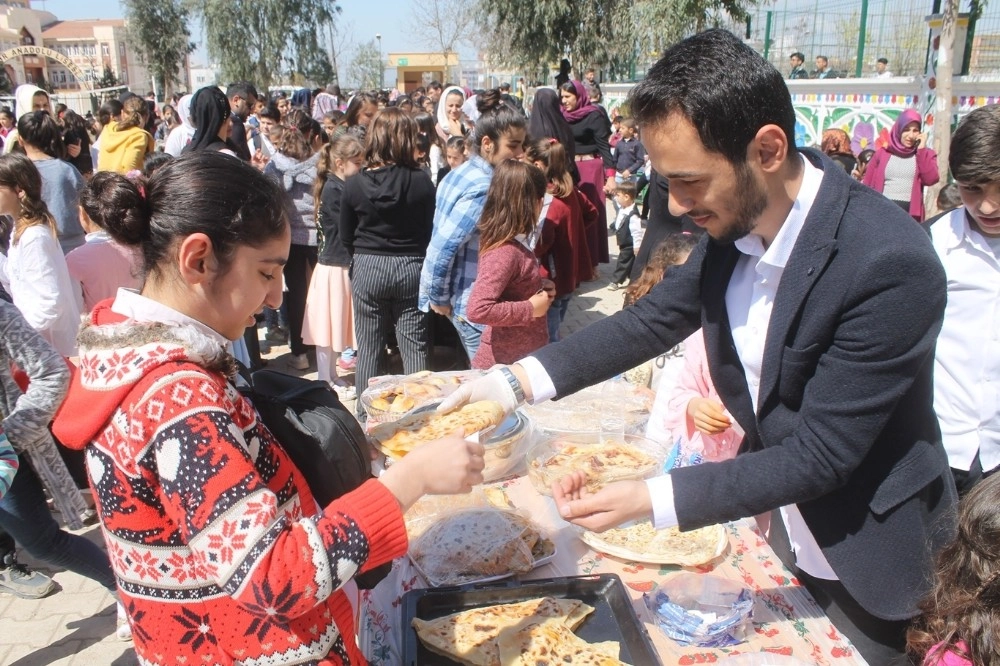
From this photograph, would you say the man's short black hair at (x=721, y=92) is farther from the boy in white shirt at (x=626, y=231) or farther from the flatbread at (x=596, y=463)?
the boy in white shirt at (x=626, y=231)

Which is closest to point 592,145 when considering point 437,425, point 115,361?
point 437,425

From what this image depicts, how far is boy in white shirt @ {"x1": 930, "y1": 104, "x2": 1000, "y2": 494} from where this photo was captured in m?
2.23

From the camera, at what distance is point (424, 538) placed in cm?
190

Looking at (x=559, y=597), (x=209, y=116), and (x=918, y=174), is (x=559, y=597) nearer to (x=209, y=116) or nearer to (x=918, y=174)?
(x=209, y=116)

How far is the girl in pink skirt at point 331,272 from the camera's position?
16.7 feet

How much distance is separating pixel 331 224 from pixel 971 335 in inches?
158

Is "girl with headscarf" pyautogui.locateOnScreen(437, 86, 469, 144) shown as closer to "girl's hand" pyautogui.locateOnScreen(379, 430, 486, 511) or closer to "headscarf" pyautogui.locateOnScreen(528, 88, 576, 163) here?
"headscarf" pyautogui.locateOnScreen(528, 88, 576, 163)

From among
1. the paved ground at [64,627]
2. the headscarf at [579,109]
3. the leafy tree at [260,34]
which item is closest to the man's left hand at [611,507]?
the paved ground at [64,627]

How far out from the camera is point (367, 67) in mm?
53000

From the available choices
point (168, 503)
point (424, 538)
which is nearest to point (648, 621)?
point (424, 538)

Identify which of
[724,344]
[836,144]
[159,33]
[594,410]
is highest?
[159,33]

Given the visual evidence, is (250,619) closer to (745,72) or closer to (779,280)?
(779,280)

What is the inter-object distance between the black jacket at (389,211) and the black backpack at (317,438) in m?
3.17

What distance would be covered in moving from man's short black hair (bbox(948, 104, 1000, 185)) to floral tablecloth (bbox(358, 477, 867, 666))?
125cm
